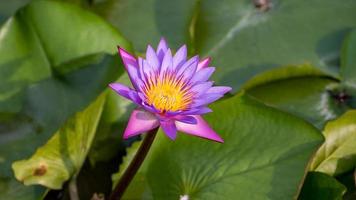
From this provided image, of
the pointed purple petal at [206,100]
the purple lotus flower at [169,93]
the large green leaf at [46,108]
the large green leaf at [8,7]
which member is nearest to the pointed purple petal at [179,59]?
the purple lotus flower at [169,93]

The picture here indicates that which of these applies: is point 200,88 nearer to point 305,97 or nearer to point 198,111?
point 198,111

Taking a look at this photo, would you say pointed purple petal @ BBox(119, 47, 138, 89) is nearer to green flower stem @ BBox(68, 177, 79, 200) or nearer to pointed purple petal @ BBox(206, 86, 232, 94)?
pointed purple petal @ BBox(206, 86, 232, 94)

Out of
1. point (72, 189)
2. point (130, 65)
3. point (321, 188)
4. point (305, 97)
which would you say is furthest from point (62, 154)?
point (305, 97)

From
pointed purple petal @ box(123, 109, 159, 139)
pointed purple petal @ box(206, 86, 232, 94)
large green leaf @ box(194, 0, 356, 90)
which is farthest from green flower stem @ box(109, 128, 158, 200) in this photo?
large green leaf @ box(194, 0, 356, 90)

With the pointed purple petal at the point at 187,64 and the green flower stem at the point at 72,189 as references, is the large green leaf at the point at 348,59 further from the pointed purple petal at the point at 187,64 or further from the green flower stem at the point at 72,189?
the green flower stem at the point at 72,189

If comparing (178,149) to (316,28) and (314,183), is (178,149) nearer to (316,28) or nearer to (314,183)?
(314,183)
